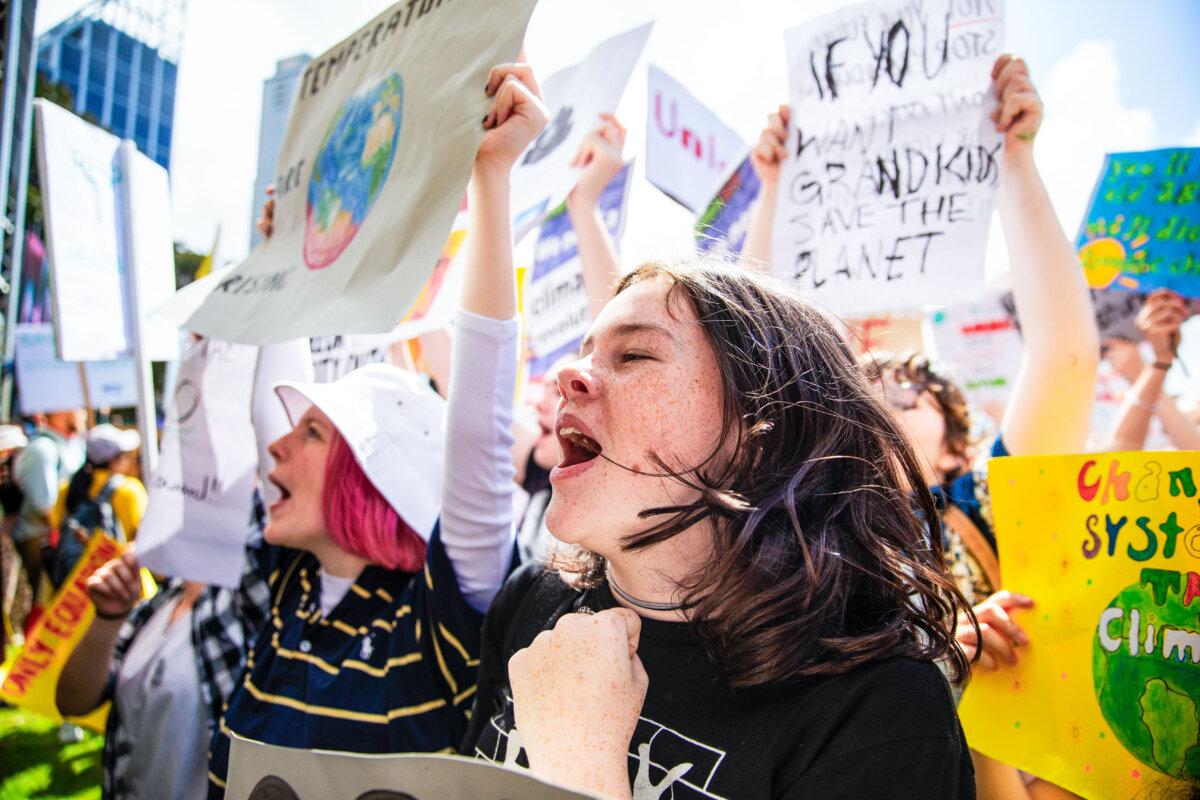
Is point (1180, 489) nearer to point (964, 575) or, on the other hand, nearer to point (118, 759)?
point (964, 575)

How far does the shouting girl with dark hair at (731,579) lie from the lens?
2.82 ft

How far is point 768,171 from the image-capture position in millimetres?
2404

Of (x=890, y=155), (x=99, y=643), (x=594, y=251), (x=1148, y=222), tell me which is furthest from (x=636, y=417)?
(x=1148, y=222)

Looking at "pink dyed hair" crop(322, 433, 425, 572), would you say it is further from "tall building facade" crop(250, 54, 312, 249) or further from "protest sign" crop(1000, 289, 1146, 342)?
"protest sign" crop(1000, 289, 1146, 342)

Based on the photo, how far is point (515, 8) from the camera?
134cm

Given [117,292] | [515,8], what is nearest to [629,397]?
[515,8]

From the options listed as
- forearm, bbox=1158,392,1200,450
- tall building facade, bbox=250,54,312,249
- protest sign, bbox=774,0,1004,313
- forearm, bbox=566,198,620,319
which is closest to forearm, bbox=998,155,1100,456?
protest sign, bbox=774,0,1004,313

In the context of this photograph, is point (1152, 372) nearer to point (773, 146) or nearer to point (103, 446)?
point (773, 146)

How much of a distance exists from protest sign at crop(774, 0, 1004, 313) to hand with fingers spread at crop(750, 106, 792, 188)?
3 centimetres

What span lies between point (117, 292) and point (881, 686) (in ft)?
9.74

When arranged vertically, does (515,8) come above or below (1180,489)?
above

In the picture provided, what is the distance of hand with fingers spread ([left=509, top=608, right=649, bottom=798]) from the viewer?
2.64ft

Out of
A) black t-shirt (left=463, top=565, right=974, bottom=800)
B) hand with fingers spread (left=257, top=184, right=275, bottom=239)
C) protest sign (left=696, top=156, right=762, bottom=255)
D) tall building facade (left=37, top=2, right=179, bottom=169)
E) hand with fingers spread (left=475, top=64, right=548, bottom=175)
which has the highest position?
tall building facade (left=37, top=2, right=179, bottom=169)

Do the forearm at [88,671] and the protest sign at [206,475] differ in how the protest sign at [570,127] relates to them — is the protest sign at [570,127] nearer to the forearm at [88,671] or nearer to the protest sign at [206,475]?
the protest sign at [206,475]
